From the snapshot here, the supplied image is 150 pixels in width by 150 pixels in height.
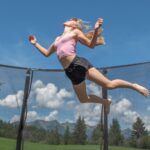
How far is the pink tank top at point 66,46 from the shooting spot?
4.09 m

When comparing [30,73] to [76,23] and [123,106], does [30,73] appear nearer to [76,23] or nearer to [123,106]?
[123,106]

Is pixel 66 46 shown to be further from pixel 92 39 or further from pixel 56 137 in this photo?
pixel 56 137

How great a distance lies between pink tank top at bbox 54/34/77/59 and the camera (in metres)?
4.09

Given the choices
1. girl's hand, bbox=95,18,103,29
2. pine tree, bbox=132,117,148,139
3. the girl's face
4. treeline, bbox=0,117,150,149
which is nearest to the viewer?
girl's hand, bbox=95,18,103,29

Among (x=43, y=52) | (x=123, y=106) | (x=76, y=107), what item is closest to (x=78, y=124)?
(x=76, y=107)

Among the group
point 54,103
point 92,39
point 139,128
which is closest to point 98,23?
point 92,39

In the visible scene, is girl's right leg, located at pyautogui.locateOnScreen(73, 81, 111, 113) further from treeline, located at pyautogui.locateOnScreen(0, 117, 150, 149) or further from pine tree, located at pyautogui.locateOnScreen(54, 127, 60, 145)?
pine tree, located at pyautogui.locateOnScreen(54, 127, 60, 145)

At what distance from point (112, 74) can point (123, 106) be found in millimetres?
510

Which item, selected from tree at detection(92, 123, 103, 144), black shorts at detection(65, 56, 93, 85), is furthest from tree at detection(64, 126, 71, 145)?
black shorts at detection(65, 56, 93, 85)

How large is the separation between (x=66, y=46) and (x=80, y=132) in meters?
2.28

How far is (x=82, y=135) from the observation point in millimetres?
6086

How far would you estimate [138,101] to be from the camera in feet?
18.7

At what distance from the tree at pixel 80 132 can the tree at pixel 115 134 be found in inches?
17.1

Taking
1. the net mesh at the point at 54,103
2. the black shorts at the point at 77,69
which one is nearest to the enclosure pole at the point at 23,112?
the net mesh at the point at 54,103
